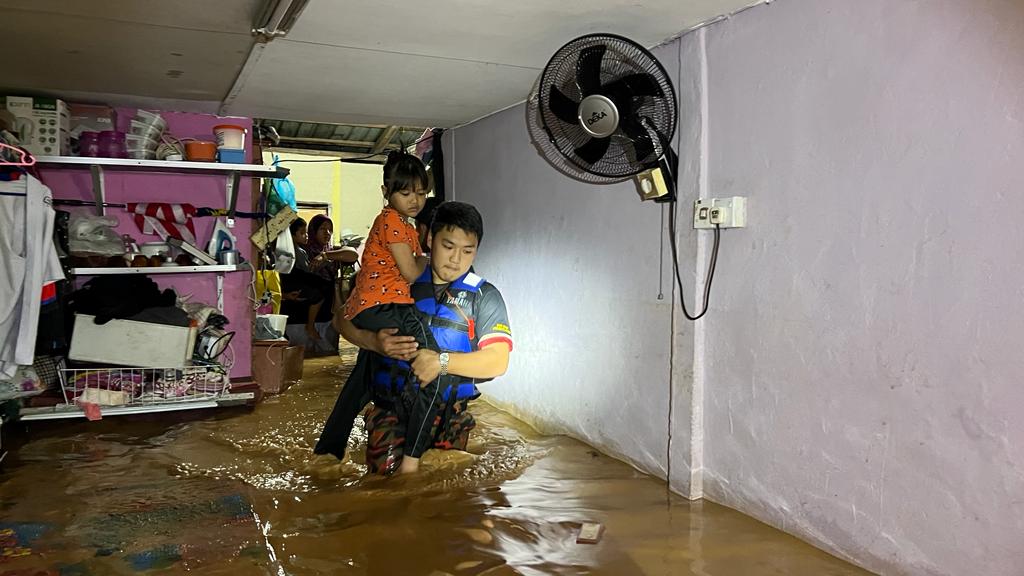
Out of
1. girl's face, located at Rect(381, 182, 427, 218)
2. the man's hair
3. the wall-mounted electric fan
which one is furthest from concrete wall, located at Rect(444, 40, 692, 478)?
girl's face, located at Rect(381, 182, 427, 218)

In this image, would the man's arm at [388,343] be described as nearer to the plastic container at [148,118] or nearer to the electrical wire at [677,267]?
the electrical wire at [677,267]

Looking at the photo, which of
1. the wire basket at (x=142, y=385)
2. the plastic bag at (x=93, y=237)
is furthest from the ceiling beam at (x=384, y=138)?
the wire basket at (x=142, y=385)

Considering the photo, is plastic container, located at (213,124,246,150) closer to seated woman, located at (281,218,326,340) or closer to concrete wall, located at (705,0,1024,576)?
seated woman, located at (281,218,326,340)

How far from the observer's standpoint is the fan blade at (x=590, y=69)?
9.05 feet

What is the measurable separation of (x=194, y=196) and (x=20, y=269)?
147 cm

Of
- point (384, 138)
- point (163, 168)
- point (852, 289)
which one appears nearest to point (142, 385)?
point (163, 168)

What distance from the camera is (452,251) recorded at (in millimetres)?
2801

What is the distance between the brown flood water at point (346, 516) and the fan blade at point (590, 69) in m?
1.71

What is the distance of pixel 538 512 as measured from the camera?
112 inches

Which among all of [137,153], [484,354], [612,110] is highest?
[137,153]

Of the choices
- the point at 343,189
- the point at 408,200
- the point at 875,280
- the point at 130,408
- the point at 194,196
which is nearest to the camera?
the point at 875,280

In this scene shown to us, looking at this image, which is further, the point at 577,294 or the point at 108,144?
the point at 108,144

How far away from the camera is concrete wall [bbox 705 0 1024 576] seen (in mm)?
1884

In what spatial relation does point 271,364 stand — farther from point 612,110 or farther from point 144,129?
point 612,110
